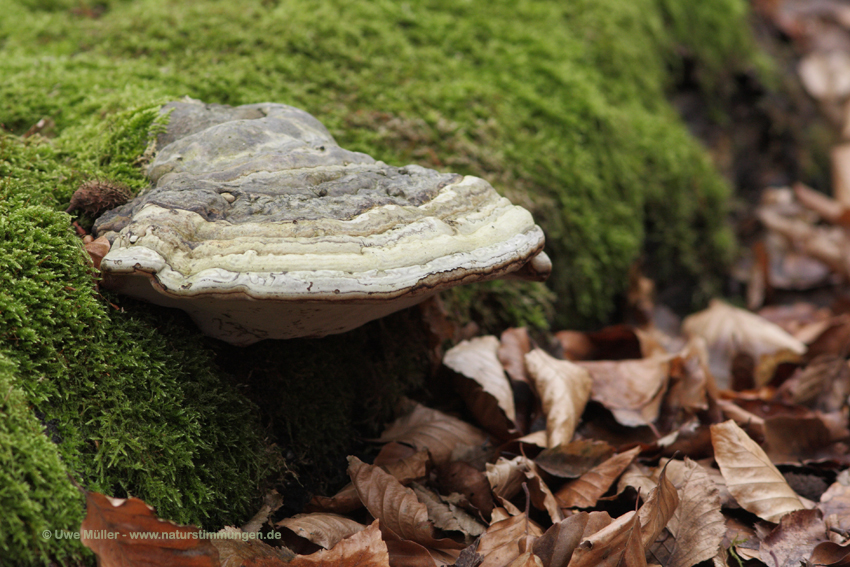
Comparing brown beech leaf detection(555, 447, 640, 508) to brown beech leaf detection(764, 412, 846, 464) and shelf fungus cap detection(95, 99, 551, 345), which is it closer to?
brown beech leaf detection(764, 412, 846, 464)

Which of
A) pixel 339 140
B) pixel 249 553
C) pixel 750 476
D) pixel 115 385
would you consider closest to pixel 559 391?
pixel 750 476

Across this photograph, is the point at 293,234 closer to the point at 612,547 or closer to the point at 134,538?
the point at 134,538

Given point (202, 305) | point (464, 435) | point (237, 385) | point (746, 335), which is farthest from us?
point (746, 335)

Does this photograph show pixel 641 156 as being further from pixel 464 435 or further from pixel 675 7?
pixel 464 435

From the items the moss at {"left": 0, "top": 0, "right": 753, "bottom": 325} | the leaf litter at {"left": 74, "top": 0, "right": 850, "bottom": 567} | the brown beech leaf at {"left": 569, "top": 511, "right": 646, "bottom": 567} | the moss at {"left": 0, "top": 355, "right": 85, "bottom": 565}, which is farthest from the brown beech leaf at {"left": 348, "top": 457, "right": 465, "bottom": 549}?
the moss at {"left": 0, "top": 0, "right": 753, "bottom": 325}

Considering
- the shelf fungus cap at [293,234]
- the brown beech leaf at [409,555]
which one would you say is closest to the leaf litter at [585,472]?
the brown beech leaf at [409,555]

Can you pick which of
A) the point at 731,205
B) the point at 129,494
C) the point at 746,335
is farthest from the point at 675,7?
the point at 129,494
